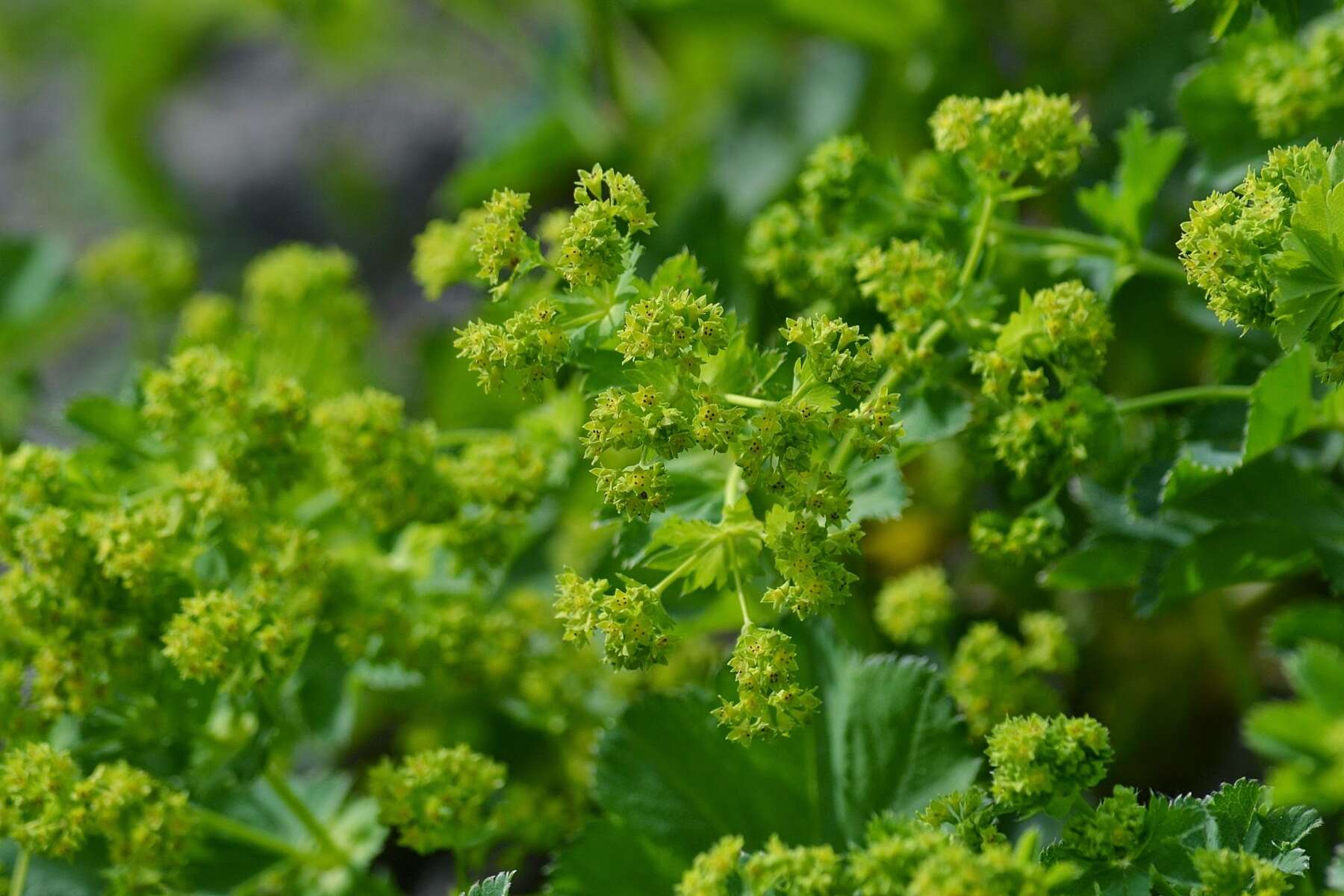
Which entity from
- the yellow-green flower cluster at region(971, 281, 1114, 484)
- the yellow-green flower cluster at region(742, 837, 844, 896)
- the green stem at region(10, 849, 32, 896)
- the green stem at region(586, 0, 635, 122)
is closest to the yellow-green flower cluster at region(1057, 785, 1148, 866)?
the yellow-green flower cluster at region(742, 837, 844, 896)

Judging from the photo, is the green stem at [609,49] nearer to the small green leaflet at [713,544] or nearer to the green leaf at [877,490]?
the green leaf at [877,490]

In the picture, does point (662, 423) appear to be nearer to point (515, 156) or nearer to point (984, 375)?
point (984, 375)

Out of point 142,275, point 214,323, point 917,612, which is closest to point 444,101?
point 142,275

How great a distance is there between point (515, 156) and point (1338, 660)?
1581mm

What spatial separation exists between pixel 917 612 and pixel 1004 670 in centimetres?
13

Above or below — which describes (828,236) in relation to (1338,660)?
above

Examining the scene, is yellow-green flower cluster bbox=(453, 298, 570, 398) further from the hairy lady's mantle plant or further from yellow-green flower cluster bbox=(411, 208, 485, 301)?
yellow-green flower cluster bbox=(411, 208, 485, 301)

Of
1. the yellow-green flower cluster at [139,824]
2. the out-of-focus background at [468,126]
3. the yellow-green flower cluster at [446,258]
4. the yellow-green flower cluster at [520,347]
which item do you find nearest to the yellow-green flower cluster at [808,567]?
the yellow-green flower cluster at [520,347]

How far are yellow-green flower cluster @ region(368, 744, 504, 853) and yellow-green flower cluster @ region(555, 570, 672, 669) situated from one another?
0.33m

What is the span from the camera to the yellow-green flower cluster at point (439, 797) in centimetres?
137

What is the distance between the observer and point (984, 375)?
1285 mm

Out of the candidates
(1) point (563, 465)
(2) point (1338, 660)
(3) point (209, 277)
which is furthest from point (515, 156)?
(2) point (1338, 660)

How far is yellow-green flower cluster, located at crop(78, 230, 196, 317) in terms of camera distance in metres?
2.07

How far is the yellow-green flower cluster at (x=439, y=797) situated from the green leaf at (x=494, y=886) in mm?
223
